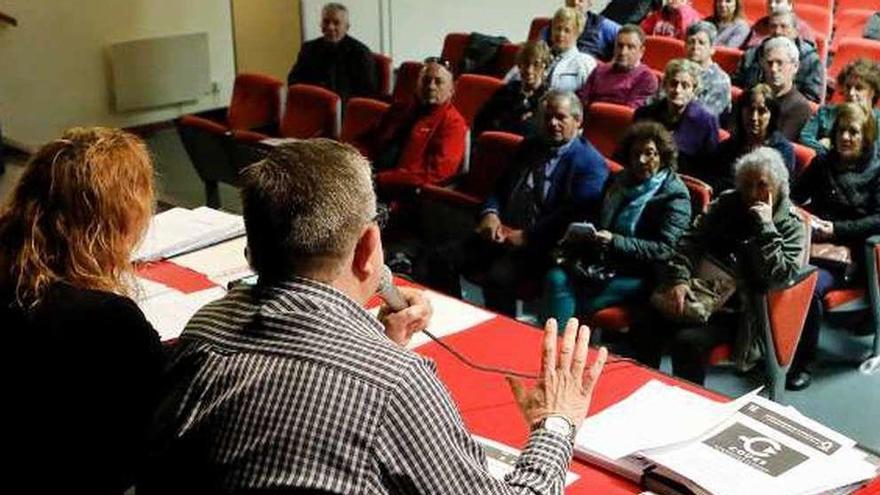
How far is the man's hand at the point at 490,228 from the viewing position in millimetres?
3945

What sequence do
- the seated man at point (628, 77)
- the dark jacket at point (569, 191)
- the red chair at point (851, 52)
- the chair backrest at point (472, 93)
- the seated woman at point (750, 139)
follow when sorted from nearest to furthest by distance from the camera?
1. the dark jacket at point (569, 191)
2. the seated woman at point (750, 139)
3. the seated man at point (628, 77)
4. the chair backrest at point (472, 93)
5. the red chair at point (851, 52)

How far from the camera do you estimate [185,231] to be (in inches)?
128

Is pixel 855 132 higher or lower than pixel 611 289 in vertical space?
higher

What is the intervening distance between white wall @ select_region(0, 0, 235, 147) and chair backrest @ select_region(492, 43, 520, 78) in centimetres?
217

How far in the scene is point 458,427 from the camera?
4.35 ft

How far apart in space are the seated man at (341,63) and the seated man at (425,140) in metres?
1.30

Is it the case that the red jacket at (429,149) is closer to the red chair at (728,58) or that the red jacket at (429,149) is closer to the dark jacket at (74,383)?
the red chair at (728,58)

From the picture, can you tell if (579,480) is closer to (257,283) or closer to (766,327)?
(257,283)

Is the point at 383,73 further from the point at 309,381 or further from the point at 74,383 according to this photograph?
the point at 309,381

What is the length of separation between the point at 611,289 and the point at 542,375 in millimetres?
1960

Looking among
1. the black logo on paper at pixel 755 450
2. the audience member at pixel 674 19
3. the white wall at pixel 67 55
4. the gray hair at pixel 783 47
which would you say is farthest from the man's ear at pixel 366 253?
the white wall at pixel 67 55

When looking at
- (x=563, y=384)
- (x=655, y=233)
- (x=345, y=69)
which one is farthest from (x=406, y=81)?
(x=563, y=384)

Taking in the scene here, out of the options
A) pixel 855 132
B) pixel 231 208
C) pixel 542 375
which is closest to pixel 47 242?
pixel 542 375

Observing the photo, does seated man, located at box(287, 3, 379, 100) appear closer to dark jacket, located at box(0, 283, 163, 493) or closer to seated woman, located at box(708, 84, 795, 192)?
seated woman, located at box(708, 84, 795, 192)
